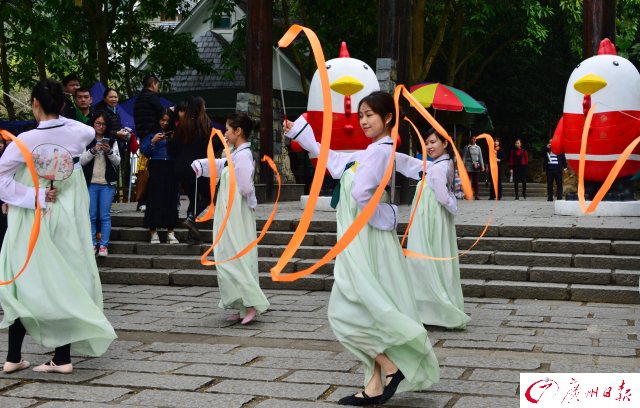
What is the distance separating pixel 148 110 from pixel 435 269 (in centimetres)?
530

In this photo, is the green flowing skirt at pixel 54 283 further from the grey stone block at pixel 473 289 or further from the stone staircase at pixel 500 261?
the grey stone block at pixel 473 289

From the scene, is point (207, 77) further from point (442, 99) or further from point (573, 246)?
point (573, 246)

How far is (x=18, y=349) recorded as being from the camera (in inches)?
245

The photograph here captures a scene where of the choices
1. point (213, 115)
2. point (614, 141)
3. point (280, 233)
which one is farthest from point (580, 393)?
point (213, 115)

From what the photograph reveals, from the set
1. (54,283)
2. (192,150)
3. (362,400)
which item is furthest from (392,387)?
(192,150)

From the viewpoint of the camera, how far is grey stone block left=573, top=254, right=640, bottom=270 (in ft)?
32.8

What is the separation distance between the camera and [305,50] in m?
24.7

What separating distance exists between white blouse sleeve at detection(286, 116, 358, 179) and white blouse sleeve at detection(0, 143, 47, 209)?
172cm

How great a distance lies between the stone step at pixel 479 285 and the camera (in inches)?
367

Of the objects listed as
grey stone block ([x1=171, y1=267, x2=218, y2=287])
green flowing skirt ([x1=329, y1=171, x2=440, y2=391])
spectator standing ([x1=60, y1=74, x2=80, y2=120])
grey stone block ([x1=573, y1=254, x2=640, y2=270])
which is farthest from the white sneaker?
green flowing skirt ([x1=329, y1=171, x2=440, y2=391])

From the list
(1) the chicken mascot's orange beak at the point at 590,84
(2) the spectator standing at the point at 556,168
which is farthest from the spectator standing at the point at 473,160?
(1) the chicken mascot's orange beak at the point at 590,84

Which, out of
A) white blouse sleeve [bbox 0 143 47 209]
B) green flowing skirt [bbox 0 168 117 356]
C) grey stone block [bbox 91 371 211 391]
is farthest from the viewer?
white blouse sleeve [bbox 0 143 47 209]

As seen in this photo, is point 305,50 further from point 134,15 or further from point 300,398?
point 300,398

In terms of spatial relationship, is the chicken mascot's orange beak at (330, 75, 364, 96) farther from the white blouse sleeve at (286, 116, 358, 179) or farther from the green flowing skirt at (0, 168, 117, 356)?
the green flowing skirt at (0, 168, 117, 356)
